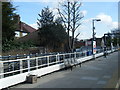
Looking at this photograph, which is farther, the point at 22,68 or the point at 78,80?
the point at 22,68

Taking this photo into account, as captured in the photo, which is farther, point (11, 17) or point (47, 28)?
point (47, 28)

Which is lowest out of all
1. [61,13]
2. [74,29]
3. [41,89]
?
[41,89]

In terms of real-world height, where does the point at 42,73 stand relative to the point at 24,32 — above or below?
below

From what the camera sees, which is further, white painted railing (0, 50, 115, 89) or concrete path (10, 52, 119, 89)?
concrete path (10, 52, 119, 89)

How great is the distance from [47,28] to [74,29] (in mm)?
21999

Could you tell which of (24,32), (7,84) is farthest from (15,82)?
(24,32)

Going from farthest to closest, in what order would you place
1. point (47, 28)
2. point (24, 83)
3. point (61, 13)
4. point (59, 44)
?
point (47, 28)
point (59, 44)
point (61, 13)
point (24, 83)

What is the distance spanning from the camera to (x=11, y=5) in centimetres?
3516

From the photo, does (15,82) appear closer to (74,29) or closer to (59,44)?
(74,29)

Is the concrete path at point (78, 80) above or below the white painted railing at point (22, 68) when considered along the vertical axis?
below

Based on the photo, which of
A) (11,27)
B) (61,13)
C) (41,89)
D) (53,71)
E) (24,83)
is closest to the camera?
(41,89)

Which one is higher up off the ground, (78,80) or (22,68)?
(22,68)

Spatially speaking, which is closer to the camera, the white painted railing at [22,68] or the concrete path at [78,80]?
the white painted railing at [22,68]

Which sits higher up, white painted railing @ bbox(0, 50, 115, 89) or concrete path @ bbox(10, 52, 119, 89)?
white painted railing @ bbox(0, 50, 115, 89)
